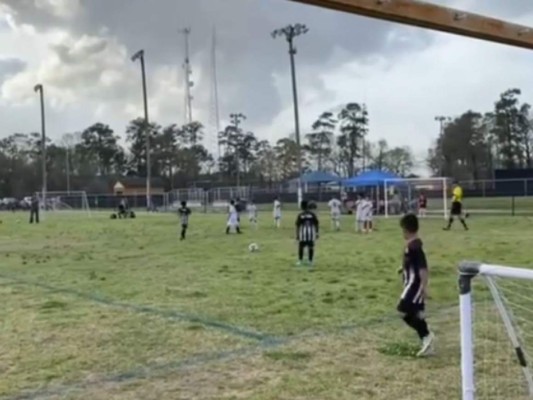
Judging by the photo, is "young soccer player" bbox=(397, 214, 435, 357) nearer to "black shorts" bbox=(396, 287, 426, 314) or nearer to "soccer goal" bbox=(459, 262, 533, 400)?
"black shorts" bbox=(396, 287, 426, 314)

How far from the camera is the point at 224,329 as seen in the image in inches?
304

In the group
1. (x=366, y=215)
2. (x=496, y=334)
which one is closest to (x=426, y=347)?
(x=496, y=334)

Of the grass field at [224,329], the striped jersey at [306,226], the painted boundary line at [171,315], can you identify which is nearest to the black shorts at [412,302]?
the grass field at [224,329]

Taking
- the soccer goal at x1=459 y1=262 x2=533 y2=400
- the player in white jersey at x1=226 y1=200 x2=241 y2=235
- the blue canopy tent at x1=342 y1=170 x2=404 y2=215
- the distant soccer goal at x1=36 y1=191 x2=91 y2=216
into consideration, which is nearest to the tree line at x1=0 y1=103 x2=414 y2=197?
the distant soccer goal at x1=36 y1=191 x2=91 y2=216

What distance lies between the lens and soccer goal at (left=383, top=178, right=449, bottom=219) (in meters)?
36.9

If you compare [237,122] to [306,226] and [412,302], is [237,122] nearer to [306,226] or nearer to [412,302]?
[306,226]

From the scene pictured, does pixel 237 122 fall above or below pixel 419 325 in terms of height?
above

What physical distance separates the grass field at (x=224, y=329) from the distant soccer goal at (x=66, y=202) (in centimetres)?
4787

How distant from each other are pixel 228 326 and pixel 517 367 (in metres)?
3.26

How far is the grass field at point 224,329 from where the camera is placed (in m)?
5.59

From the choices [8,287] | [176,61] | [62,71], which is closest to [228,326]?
[8,287]

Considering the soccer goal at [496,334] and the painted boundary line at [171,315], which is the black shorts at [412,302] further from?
the painted boundary line at [171,315]

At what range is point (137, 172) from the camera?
329 ft

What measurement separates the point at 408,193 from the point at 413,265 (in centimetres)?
3253
